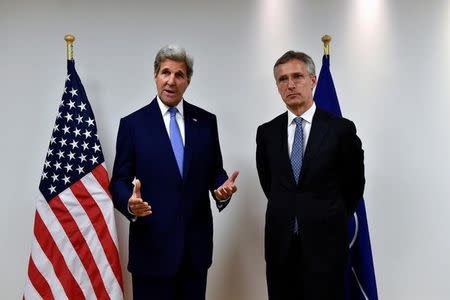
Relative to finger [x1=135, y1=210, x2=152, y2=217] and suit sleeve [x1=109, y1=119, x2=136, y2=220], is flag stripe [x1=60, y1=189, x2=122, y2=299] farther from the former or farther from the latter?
finger [x1=135, y1=210, x2=152, y2=217]

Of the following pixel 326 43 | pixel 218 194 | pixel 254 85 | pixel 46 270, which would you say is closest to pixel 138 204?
pixel 218 194

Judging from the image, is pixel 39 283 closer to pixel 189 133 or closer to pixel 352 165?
pixel 189 133

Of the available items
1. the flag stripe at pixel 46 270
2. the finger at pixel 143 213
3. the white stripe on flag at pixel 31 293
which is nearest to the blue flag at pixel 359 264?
the finger at pixel 143 213

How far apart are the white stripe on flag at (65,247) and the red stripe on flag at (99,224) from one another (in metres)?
0.14

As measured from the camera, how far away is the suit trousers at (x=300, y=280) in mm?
1572

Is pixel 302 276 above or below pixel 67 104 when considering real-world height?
below

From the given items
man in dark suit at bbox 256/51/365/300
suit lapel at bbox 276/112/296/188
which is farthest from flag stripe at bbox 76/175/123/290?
suit lapel at bbox 276/112/296/188

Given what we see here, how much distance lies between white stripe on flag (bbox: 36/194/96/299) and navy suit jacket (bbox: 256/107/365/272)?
102 centimetres

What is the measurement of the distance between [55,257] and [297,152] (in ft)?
4.43

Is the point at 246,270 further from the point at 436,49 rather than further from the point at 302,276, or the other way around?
the point at 436,49

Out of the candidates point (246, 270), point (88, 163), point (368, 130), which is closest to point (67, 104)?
point (88, 163)

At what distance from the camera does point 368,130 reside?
239 cm

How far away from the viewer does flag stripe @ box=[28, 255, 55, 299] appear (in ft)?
6.89

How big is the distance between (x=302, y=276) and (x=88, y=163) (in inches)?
47.7
